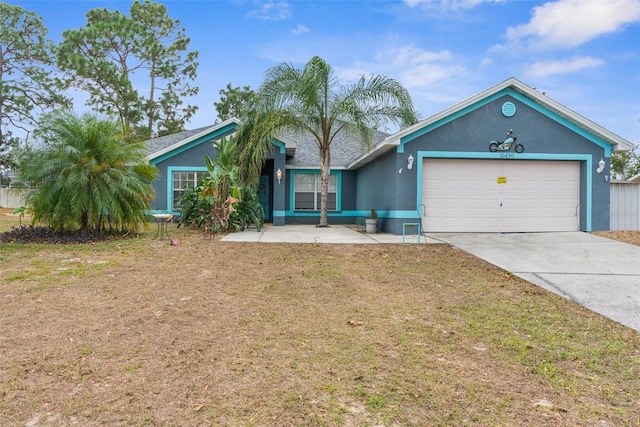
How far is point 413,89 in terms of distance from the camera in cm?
1267

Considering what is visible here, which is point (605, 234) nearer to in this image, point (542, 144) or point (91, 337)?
point (542, 144)

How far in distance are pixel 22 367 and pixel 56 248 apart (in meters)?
6.55

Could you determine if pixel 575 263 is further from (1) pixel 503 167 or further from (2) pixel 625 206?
(2) pixel 625 206

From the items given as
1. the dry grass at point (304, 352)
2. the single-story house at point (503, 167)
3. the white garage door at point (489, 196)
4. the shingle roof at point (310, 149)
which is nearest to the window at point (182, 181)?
the shingle roof at point (310, 149)

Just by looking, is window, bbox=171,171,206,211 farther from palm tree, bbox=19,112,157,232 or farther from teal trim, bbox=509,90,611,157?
teal trim, bbox=509,90,611,157

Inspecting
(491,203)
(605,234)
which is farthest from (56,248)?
(605,234)

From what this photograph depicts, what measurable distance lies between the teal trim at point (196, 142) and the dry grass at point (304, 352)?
32.6 feet

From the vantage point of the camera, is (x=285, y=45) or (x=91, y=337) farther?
(x=285, y=45)

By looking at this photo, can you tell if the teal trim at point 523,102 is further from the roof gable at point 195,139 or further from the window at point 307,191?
the roof gable at point 195,139

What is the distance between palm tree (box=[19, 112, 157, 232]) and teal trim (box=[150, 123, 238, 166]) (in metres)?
5.60

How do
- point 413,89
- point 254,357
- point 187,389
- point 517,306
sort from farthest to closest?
point 413,89 → point 517,306 → point 254,357 → point 187,389

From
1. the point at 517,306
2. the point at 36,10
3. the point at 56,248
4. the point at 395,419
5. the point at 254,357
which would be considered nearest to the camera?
the point at 395,419

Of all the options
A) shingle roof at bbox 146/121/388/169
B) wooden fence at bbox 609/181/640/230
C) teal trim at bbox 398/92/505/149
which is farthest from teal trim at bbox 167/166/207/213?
wooden fence at bbox 609/181/640/230

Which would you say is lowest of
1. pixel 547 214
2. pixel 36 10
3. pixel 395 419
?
pixel 395 419
